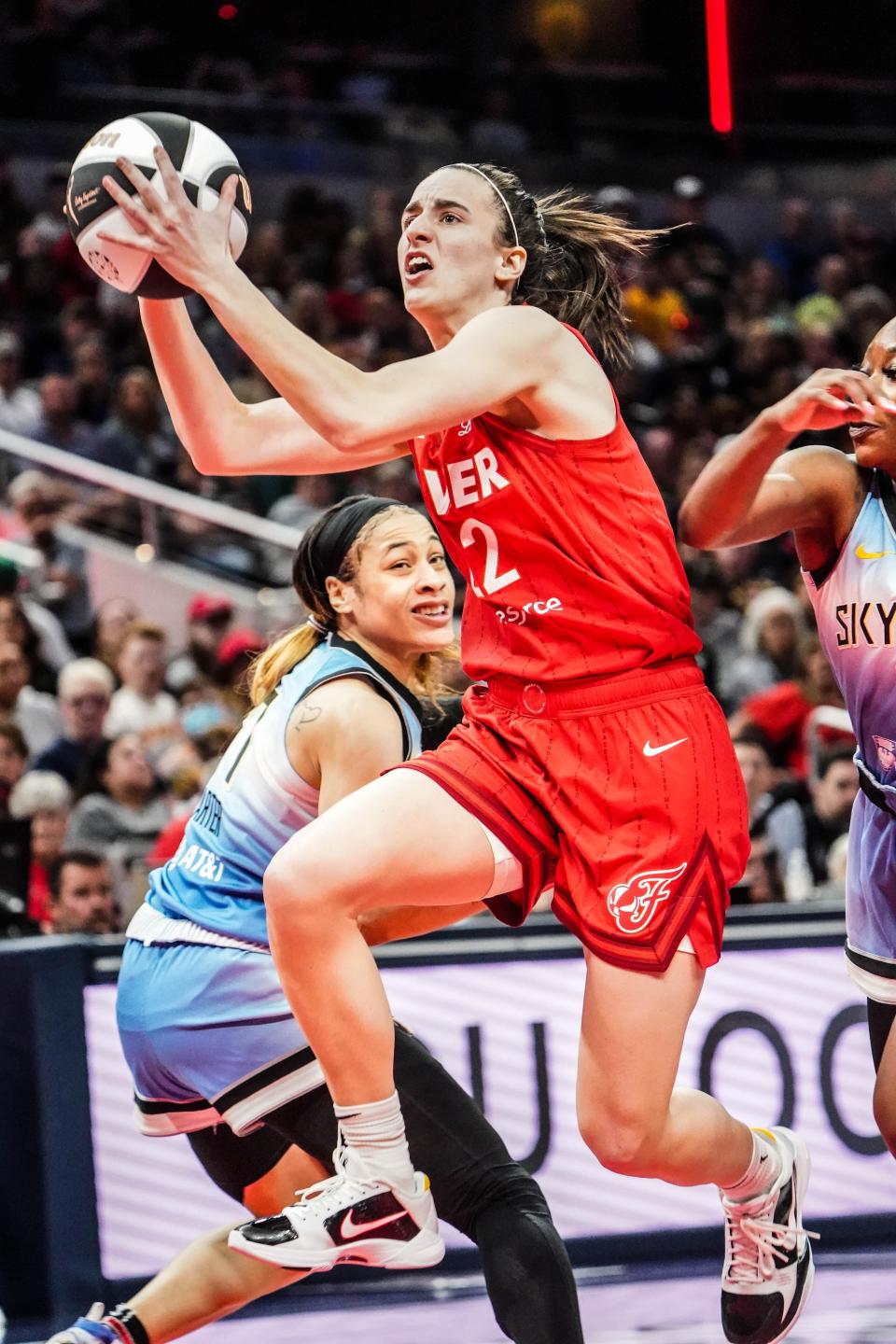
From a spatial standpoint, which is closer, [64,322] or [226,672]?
[226,672]

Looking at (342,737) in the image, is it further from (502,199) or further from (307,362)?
(502,199)

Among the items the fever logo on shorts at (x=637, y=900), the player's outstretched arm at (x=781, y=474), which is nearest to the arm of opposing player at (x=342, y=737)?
the fever logo on shorts at (x=637, y=900)

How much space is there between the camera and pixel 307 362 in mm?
3059

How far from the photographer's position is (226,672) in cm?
839

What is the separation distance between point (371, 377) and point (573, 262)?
2.53 ft

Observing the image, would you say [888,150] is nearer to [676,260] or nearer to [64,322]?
[676,260]

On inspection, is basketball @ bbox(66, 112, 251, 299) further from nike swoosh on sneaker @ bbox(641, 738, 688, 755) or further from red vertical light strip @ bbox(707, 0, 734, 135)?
red vertical light strip @ bbox(707, 0, 734, 135)

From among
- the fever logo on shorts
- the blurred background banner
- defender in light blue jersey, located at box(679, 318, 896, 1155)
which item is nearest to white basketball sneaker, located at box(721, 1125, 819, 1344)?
defender in light blue jersey, located at box(679, 318, 896, 1155)

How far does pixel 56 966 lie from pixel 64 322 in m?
7.66

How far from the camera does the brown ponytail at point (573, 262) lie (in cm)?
360

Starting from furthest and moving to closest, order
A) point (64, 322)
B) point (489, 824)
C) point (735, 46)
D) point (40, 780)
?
point (735, 46), point (64, 322), point (40, 780), point (489, 824)

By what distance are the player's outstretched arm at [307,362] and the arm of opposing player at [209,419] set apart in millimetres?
274

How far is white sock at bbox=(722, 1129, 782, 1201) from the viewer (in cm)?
362

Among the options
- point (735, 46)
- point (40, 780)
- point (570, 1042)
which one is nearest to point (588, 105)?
point (735, 46)
